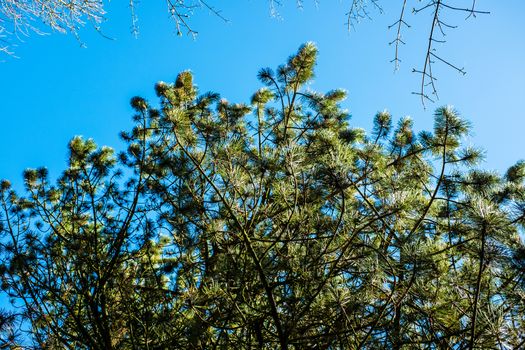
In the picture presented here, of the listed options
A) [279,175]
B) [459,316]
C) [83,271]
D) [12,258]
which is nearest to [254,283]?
[279,175]

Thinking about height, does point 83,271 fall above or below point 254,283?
above

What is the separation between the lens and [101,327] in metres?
3.38

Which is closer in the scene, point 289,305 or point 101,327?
point 289,305

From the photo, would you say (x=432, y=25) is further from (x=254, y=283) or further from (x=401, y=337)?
(x=254, y=283)

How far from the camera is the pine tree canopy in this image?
249 cm

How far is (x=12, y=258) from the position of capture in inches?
158

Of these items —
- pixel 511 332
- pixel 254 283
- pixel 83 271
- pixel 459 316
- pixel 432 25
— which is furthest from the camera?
pixel 83 271

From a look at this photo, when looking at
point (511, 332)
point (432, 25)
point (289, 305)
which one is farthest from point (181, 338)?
point (432, 25)

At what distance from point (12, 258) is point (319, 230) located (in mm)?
3168

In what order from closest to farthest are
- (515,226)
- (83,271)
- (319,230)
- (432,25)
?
(432,25)
(515,226)
(319,230)
(83,271)

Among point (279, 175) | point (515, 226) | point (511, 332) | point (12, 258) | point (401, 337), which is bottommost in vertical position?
point (511, 332)

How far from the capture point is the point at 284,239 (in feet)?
9.52

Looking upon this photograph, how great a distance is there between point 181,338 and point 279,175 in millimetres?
1556

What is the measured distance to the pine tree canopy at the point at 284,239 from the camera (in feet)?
8.16
